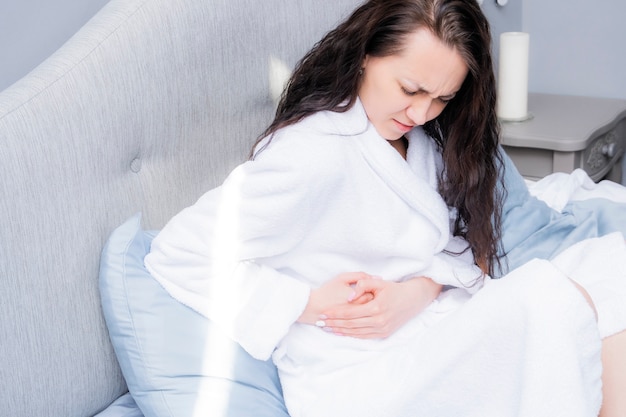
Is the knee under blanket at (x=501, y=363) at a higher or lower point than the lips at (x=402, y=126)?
lower

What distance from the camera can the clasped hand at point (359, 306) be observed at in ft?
4.15

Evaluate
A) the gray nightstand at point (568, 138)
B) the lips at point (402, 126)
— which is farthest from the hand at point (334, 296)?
the gray nightstand at point (568, 138)

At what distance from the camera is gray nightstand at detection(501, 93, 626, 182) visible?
216 cm

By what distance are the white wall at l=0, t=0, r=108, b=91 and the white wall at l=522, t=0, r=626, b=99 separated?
1.69m

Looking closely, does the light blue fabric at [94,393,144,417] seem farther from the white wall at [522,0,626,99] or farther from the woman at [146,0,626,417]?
the white wall at [522,0,626,99]

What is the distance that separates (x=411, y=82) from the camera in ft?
4.07

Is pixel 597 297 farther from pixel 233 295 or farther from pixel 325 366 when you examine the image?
pixel 233 295

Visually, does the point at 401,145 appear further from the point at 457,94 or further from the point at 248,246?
Result: the point at 248,246

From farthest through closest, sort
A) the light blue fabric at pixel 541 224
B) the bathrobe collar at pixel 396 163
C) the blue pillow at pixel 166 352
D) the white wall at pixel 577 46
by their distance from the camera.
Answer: the white wall at pixel 577 46 < the light blue fabric at pixel 541 224 < the bathrobe collar at pixel 396 163 < the blue pillow at pixel 166 352

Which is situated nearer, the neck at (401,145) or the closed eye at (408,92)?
the closed eye at (408,92)

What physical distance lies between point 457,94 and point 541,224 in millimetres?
428

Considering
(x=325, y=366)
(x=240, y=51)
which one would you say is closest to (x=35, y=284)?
(x=325, y=366)

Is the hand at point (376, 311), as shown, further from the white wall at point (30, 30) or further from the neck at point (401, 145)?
the white wall at point (30, 30)

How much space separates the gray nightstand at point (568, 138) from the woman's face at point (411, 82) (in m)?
0.93
